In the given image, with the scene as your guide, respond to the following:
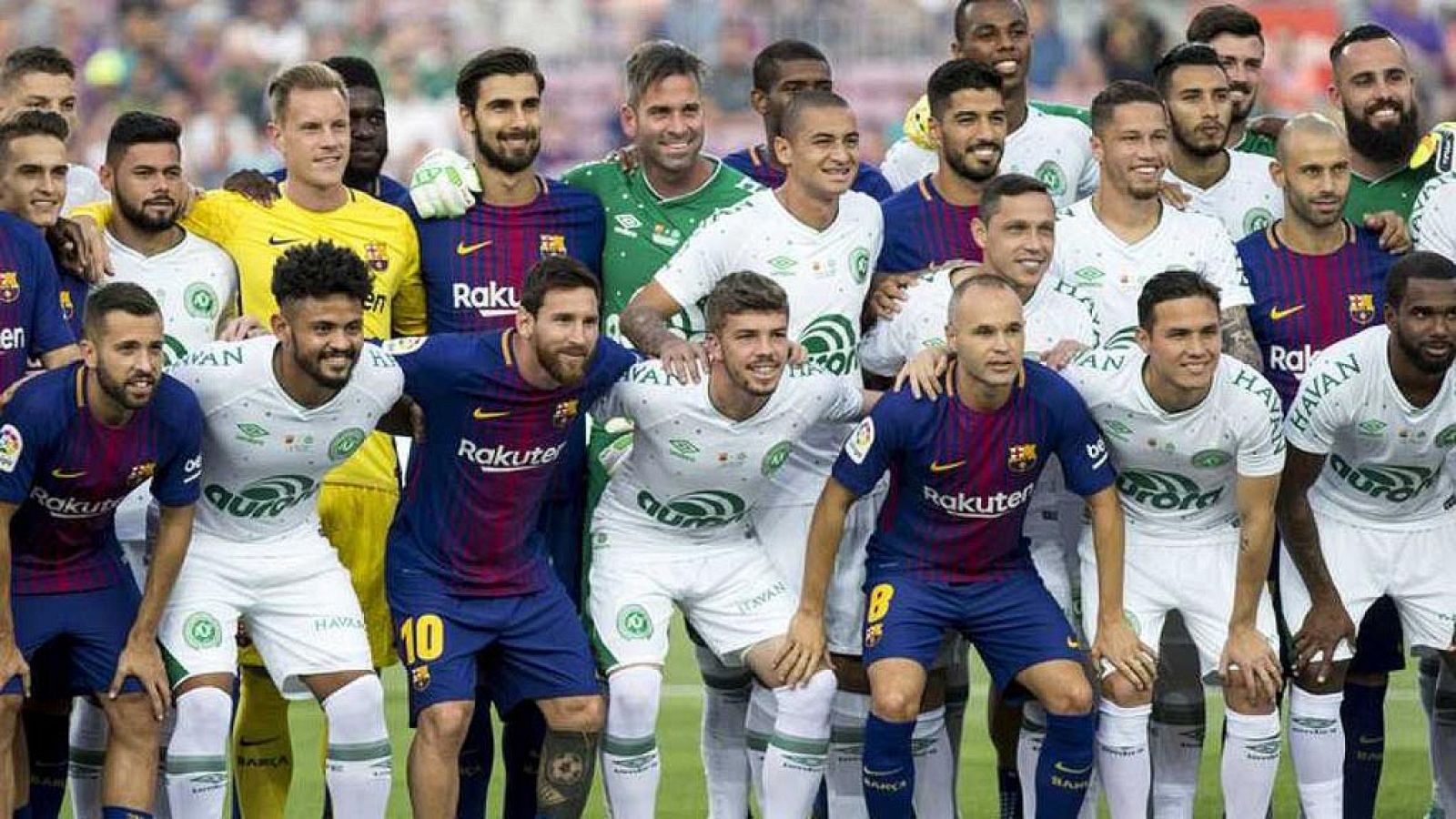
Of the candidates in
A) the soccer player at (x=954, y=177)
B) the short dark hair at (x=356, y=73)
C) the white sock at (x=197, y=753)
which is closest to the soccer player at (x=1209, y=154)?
the soccer player at (x=954, y=177)

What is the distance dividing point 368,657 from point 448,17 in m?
15.3

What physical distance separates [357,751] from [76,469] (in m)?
1.30

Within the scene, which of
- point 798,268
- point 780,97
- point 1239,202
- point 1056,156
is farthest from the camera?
point 1056,156

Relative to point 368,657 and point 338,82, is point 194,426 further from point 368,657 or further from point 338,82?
point 338,82

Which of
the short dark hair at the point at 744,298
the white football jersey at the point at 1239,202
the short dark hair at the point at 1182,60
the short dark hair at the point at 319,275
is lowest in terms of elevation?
the short dark hair at the point at 744,298

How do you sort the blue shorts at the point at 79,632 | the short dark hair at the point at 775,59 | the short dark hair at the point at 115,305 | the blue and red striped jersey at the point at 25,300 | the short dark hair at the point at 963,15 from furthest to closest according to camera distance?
1. the short dark hair at the point at 963,15
2. the short dark hair at the point at 775,59
3. the blue and red striped jersey at the point at 25,300
4. the blue shorts at the point at 79,632
5. the short dark hair at the point at 115,305

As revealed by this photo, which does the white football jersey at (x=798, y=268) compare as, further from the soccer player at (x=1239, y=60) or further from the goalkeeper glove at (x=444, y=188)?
the soccer player at (x=1239, y=60)

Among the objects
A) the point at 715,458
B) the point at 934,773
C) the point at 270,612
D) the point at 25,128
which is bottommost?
the point at 934,773

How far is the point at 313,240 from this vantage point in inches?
379

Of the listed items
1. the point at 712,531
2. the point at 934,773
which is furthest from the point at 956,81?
the point at 934,773

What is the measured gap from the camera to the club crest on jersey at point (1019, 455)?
30.1 ft

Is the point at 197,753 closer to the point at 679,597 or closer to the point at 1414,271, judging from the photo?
the point at 679,597

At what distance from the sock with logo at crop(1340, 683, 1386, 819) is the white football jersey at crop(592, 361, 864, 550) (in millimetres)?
2128

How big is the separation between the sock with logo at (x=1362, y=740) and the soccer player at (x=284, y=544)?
3.52 m
